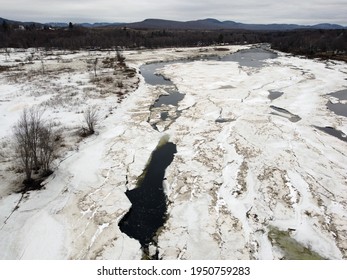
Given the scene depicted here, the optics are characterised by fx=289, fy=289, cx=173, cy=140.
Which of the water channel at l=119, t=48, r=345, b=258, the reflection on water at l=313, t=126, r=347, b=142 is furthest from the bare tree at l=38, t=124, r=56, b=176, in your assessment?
the reflection on water at l=313, t=126, r=347, b=142

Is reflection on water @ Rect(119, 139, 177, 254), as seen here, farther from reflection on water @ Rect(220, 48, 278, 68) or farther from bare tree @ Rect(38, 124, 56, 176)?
reflection on water @ Rect(220, 48, 278, 68)

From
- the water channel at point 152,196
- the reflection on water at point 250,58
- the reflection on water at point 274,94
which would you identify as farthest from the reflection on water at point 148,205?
the reflection on water at point 250,58

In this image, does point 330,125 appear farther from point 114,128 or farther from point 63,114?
point 63,114

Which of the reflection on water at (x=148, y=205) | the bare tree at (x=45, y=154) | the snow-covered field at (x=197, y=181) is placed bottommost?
the reflection on water at (x=148, y=205)

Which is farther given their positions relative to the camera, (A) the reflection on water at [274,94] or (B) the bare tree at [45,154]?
(A) the reflection on water at [274,94]

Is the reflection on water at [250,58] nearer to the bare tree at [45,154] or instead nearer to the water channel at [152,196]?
the water channel at [152,196]

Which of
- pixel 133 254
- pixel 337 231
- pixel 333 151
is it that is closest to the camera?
pixel 133 254

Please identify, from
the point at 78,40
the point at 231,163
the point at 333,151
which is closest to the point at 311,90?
the point at 333,151

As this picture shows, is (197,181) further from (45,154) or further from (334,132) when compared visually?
(334,132)
